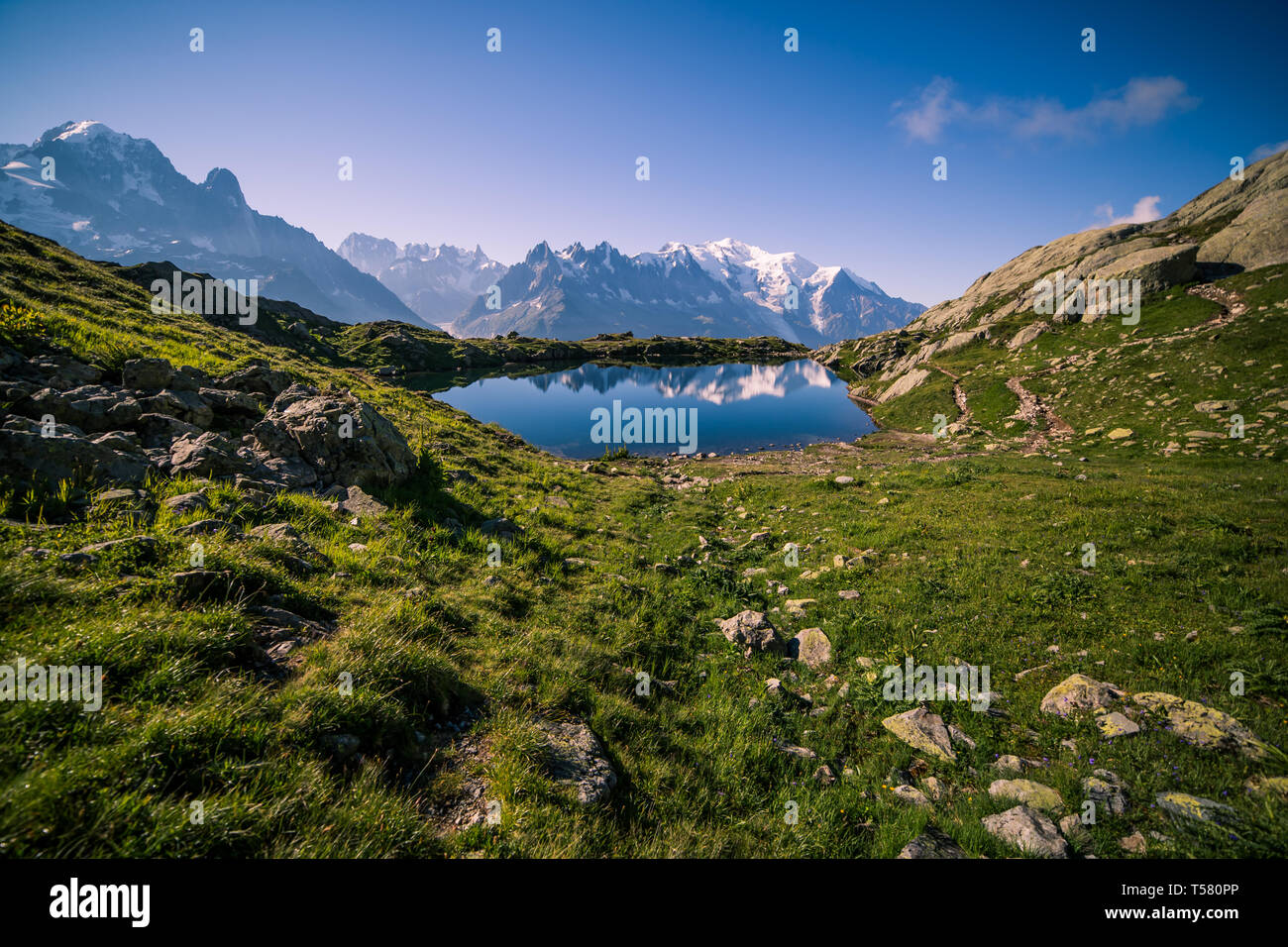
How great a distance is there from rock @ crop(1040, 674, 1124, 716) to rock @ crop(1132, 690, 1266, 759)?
1.08 feet

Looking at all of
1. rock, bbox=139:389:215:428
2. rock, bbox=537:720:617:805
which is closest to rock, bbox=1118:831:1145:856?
rock, bbox=537:720:617:805

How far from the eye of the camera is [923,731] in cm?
722

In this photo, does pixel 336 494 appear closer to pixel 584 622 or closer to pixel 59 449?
pixel 59 449

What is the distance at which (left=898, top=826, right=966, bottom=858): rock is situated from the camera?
508cm

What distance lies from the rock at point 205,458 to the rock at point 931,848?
43.3ft

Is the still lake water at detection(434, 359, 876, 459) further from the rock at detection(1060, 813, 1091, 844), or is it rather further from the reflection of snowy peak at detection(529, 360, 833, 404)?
the rock at detection(1060, 813, 1091, 844)

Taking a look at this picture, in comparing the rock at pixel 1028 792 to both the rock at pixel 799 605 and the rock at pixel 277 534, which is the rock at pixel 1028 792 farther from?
the rock at pixel 277 534

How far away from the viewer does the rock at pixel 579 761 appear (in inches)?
197

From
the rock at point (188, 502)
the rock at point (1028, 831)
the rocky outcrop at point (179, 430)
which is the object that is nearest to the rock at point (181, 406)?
the rocky outcrop at point (179, 430)

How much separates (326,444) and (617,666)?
34.0ft

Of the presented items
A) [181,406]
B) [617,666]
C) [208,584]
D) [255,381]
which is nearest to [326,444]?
[181,406]
